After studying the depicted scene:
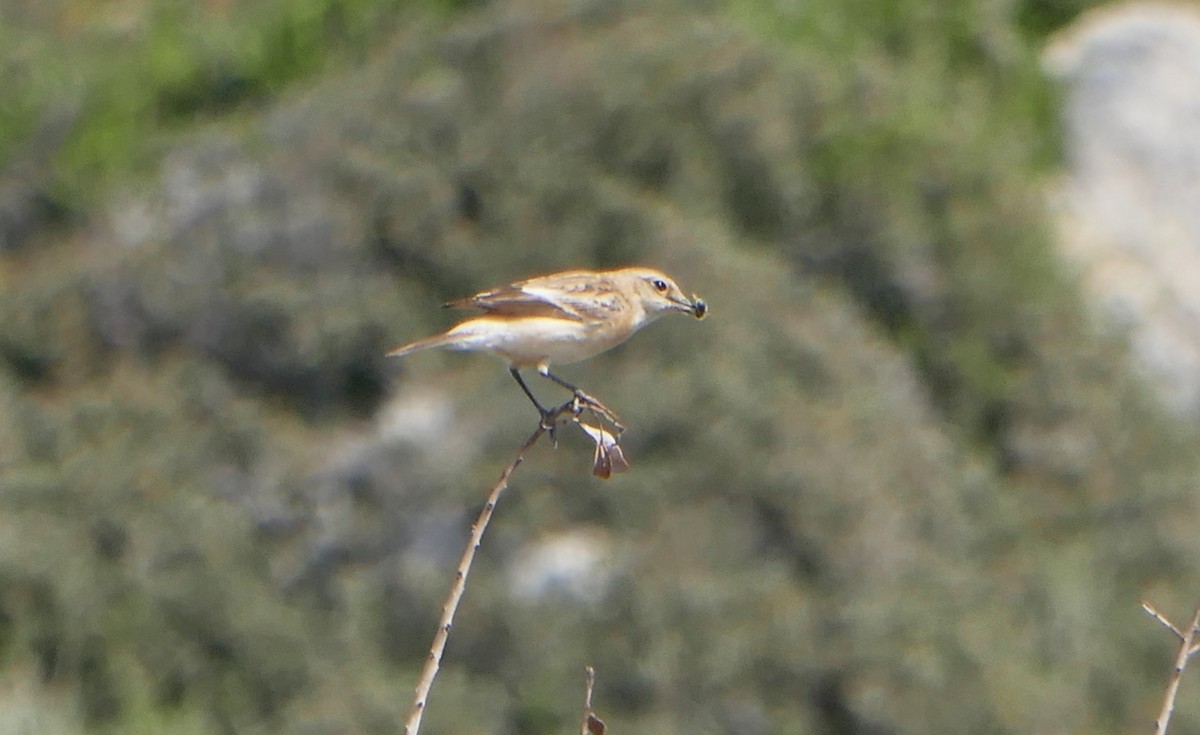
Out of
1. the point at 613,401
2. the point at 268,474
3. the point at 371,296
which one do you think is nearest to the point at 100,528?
the point at 268,474

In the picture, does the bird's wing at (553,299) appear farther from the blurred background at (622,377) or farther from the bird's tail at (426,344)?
the blurred background at (622,377)

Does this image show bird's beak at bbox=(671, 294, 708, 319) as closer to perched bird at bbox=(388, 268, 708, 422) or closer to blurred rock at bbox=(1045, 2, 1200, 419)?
perched bird at bbox=(388, 268, 708, 422)

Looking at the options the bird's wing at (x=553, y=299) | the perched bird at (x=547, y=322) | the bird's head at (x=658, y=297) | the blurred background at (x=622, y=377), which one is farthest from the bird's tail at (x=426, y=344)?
the blurred background at (x=622, y=377)

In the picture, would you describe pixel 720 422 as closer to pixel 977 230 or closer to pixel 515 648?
pixel 515 648

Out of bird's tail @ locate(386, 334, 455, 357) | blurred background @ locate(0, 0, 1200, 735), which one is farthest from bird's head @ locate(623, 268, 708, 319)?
blurred background @ locate(0, 0, 1200, 735)

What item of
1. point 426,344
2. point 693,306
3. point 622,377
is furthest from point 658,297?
point 622,377

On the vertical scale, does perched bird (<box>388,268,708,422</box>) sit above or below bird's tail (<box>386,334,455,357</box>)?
above

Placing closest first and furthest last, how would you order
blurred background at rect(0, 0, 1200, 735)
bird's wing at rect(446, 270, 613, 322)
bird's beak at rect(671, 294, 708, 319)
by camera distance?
bird's wing at rect(446, 270, 613, 322) → bird's beak at rect(671, 294, 708, 319) → blurred background at rect(0, 0, 1200, 735)
